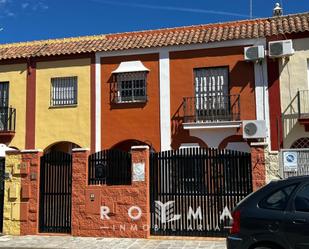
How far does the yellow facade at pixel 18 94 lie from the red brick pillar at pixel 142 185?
9.33 m

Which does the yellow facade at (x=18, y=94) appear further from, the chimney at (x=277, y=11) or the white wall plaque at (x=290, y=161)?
the white wall plaque at (x=290, y=161)

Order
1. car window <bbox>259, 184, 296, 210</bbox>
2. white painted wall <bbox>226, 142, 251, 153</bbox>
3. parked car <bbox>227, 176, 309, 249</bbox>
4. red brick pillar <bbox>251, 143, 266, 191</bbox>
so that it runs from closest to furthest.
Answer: parked car <bbox>227, 176, 309, 249</bbox>
car window <bbox>259, 184, 296, 210</bbox>
red brick pillar <bbox>251, 143, 266, 191</bbox>
white painted wall <bbox>226, 142, 251, 153</bbox>

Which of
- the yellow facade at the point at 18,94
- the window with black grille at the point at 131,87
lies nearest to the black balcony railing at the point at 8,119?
the yellow facade at the point at 18,94

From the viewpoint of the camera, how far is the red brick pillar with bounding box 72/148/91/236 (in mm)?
12070

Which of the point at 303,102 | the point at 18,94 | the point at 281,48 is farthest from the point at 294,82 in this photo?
the point at 18,94

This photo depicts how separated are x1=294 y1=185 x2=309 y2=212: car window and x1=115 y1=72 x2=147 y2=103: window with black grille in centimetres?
1218

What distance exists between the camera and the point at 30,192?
1248 cm

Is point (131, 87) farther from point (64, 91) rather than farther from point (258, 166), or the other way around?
point (258, 166)

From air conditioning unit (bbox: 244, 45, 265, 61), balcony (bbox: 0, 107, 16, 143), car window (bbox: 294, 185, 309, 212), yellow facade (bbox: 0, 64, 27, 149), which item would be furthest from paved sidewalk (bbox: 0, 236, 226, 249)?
balcony (bbox: 0, 107, 16, 143)

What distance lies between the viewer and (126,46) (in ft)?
61.4

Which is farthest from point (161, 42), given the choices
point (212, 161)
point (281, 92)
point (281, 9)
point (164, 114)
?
point (212, 161)

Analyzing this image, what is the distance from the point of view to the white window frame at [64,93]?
19406mm

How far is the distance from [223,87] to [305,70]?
3039 mm

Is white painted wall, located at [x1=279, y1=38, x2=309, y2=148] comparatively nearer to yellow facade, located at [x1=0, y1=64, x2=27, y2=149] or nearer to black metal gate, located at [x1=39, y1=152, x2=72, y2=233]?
black metal gate, located at [x1=39, y1=152, x2=72, y2=233]
